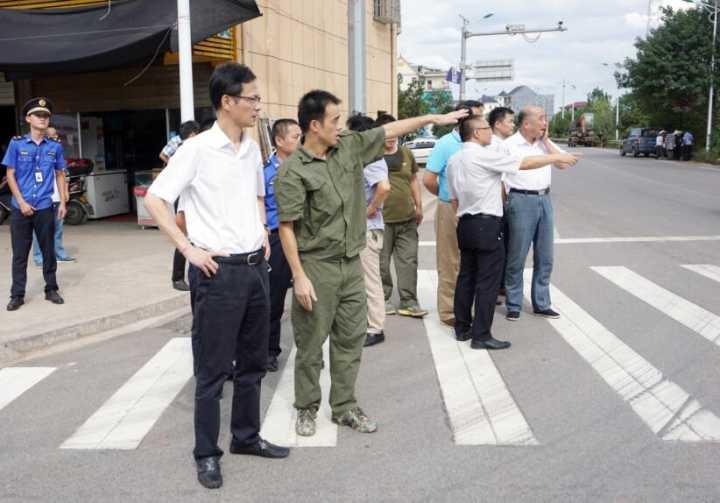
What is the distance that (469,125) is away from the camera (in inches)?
239

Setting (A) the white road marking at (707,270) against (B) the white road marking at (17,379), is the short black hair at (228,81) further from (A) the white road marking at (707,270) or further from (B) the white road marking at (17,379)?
(A) the white road marking at (707,270)

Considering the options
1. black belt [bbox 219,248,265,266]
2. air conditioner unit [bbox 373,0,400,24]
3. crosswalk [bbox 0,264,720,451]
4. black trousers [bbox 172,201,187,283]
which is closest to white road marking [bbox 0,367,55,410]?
crosswalk [bbox 0,264,720,451]

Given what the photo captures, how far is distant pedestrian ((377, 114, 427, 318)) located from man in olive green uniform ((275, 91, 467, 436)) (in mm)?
2739

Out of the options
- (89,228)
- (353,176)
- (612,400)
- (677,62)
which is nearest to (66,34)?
(89,228)

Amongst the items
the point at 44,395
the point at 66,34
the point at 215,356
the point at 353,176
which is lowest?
the point at 44,395

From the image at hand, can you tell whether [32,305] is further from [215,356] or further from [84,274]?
[215,356]

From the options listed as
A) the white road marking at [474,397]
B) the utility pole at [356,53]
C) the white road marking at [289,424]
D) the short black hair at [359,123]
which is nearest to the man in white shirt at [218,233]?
the white road marking at [289,424]

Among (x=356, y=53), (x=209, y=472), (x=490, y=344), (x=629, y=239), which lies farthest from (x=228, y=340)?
(x=356, y=53)

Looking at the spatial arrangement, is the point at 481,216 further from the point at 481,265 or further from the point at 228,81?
the point at 228,81

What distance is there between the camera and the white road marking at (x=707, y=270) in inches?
360

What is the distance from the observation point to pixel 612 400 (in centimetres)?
505

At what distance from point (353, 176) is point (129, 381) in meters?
2.52

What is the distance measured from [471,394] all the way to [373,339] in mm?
1463

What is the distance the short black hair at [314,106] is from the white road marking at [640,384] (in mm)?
2614
